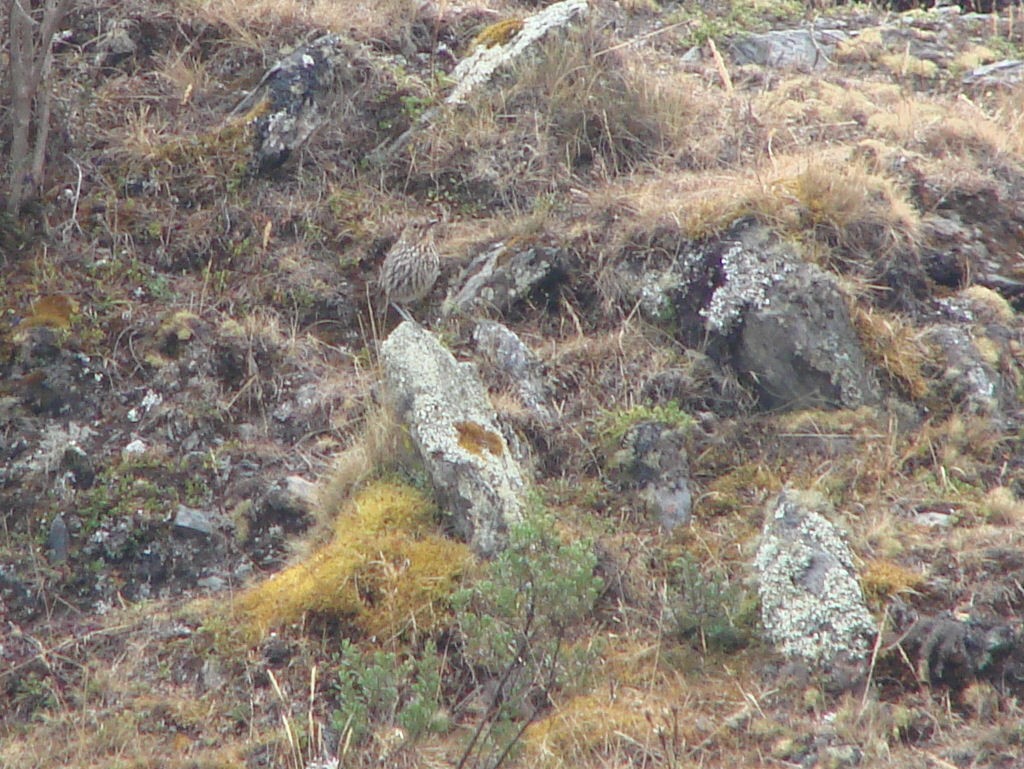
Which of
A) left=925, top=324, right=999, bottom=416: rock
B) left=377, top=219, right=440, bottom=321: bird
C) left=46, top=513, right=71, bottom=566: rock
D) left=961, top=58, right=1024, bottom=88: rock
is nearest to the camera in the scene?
left=46, top=513, right=71, bottom=566: rock

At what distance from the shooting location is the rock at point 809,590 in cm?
403

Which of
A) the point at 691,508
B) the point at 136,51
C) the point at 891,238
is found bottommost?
the point at 691,508

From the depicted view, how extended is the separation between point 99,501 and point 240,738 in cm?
150

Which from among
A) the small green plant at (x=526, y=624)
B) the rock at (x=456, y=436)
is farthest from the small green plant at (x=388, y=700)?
Result: the rock at (x=456, y=436)

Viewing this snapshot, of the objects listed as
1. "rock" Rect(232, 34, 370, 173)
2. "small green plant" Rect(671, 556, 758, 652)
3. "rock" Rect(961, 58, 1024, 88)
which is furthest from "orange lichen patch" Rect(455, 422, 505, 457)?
"rock" Rect(961, 58, 1024, 88)

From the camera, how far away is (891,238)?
589 centimetres

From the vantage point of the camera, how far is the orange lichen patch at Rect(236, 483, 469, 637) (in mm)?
4391

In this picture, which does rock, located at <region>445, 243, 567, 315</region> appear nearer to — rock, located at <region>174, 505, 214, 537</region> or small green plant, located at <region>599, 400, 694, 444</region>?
small green plant, located at <region>599, 400, 694, 444</region>

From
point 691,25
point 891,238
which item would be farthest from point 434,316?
point 691,25

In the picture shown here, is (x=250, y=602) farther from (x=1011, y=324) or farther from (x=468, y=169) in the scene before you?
(x=1011, y=324)

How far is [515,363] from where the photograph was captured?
5.59 metres

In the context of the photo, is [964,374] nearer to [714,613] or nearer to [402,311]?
[714,613]

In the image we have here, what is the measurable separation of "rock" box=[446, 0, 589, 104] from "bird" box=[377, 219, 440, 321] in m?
1.24

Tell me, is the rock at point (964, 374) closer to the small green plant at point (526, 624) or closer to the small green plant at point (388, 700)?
the small green plant at point (526, 624)
